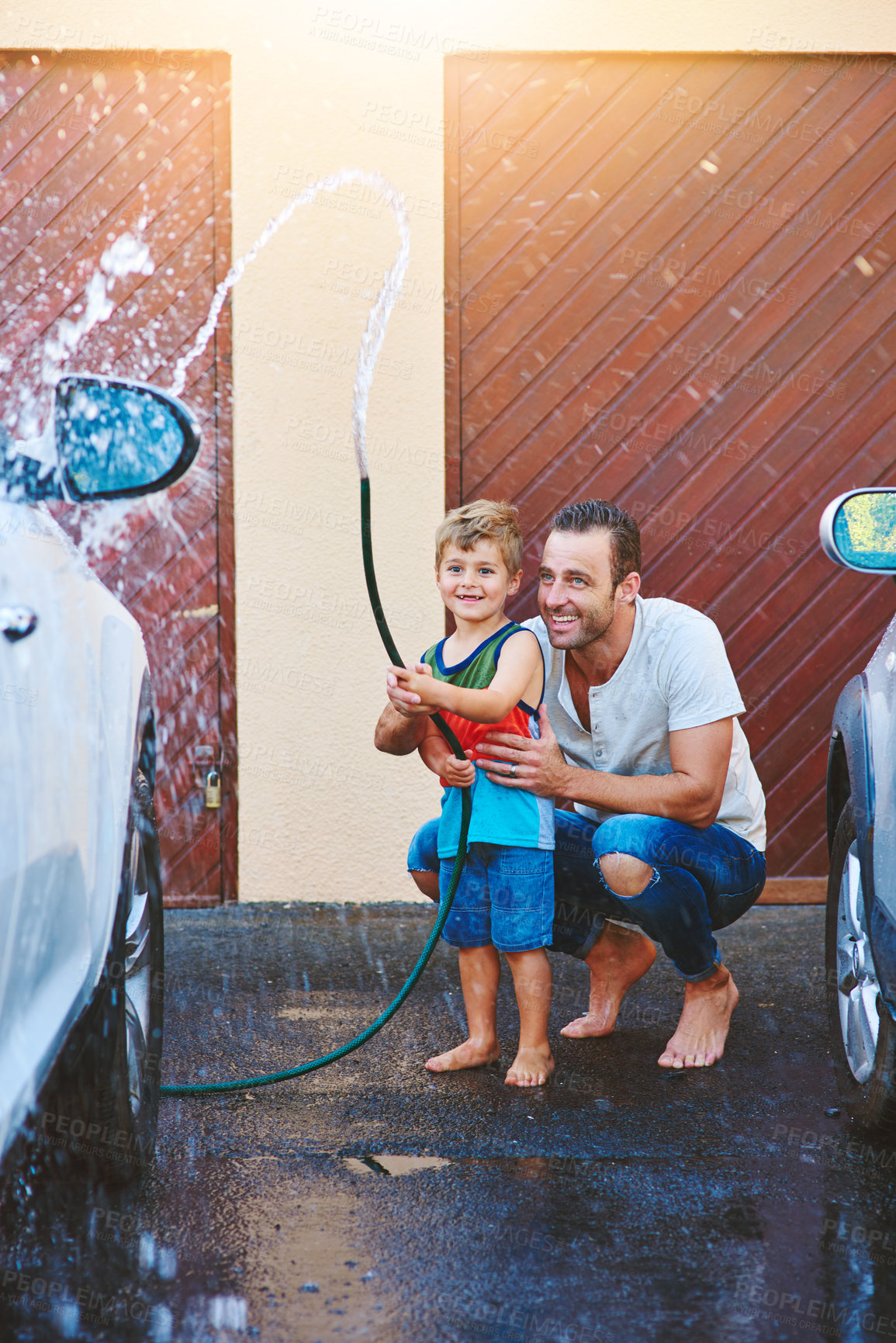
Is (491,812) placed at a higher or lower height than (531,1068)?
higher

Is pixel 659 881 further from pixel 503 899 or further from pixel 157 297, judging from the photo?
pixel 157 297

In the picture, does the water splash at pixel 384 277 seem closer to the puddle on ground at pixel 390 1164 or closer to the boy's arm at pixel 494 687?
the boy's arm at pixel 494 687

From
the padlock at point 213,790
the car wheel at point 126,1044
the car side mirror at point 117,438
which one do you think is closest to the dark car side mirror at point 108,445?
the car side mirror at point 117,438

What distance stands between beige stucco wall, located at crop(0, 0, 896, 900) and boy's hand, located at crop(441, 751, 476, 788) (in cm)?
205

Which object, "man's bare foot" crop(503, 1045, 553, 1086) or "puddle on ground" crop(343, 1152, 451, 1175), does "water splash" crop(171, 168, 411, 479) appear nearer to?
"man's bare foot" crop(503, 1045, 553, 1086)

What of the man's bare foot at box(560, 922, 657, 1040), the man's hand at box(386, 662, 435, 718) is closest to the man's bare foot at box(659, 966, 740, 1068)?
the man's bare foot at box(560, 922, 657, 1040)

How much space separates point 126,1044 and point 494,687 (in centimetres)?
113

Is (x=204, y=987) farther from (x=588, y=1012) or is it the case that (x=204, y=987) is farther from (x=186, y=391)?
(x=186, y=391)

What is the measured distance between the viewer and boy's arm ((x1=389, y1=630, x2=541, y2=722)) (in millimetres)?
2637

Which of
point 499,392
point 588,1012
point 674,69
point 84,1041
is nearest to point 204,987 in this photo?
point 588,1012

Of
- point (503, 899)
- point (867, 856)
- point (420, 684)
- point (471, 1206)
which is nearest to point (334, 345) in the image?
point (420, 684)

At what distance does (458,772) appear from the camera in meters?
2.74

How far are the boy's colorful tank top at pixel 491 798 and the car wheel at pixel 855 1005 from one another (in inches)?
26.1

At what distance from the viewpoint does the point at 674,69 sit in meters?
4.82
